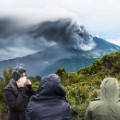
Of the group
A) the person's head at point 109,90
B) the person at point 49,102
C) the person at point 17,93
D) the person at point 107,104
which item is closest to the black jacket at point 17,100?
the person at point 17,93

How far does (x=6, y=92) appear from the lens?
7359 millimetres

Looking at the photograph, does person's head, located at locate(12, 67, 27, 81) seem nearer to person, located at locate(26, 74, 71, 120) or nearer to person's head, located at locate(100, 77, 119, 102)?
person, located at locate(26, 74, 71, 120)

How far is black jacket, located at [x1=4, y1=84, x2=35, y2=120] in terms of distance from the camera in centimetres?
727

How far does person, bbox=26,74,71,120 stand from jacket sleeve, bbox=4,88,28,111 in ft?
6.64

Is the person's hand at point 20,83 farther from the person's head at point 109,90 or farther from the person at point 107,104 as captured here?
the person's head at point 109,90

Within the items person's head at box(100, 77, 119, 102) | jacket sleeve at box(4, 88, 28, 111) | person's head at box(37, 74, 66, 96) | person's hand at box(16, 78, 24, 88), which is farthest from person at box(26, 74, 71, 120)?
person's hand at box(16, 78, 24, 88)

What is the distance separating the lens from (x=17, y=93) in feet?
24.2

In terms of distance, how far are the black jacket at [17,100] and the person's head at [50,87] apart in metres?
2.12

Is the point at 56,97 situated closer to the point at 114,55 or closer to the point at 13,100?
the point at 13,100

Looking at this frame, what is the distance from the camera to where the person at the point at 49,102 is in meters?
5.14

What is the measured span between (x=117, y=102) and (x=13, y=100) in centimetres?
250

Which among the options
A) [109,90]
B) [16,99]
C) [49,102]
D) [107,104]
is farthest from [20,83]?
[109,90]

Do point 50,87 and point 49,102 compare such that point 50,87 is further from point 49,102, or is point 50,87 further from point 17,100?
point 17,100

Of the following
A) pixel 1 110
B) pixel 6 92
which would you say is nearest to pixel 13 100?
pixel 6 92
